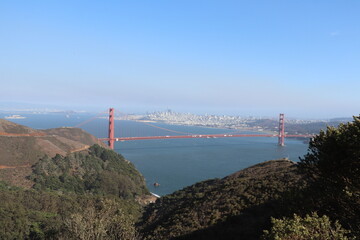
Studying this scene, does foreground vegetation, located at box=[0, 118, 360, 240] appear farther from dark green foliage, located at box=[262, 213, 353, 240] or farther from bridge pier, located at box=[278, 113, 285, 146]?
bridge pier, located at box=[278, 113, 285, 146]

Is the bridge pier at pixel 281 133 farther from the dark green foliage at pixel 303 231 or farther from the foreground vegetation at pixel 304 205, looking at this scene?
the dark green foliage at pixel 303 231

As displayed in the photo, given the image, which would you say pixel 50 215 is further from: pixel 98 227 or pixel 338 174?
pixel 338 174

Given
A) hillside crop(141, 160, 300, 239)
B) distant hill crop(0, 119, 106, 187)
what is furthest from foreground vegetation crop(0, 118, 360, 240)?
distant hill crop(0, 119, 106, 187)

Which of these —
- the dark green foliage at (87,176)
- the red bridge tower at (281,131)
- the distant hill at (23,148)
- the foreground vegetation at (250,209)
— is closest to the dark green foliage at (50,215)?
the foreground vegetation at (250,209)

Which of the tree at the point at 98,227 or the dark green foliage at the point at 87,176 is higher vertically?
the tree at the point at 98,227

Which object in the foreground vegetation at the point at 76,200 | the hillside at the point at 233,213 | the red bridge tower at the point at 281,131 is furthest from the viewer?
the red bridge tower at the point at 281,131

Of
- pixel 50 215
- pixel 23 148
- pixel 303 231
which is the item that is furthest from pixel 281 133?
pixel 303 231
